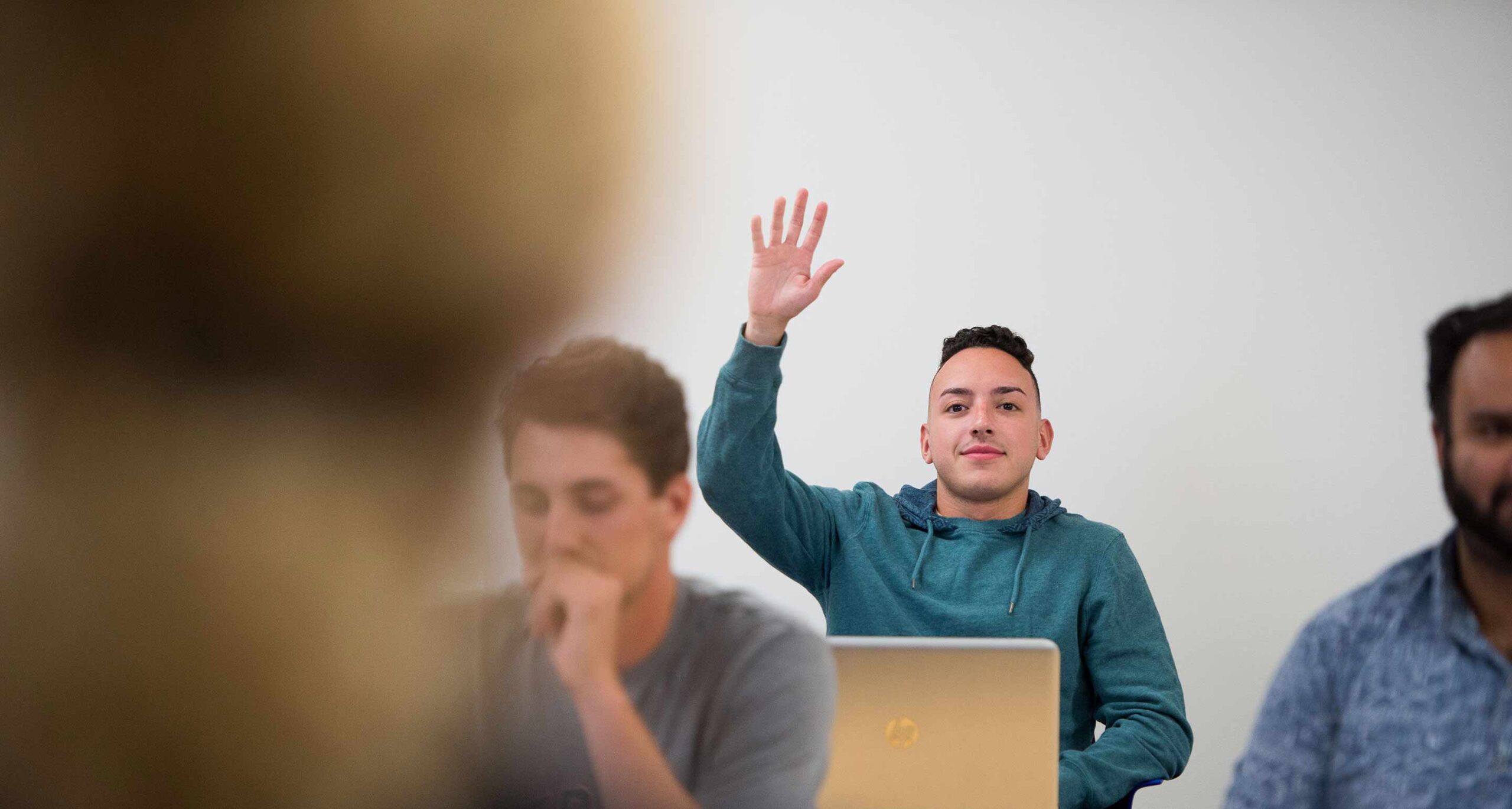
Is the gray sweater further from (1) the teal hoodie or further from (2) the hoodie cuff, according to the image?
(1) the teal hoodie

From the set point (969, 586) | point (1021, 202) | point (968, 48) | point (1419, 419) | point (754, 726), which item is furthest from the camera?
point (1021, 202)

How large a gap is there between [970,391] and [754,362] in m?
0.67

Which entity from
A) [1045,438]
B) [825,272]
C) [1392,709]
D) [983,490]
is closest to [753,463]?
[825,272]

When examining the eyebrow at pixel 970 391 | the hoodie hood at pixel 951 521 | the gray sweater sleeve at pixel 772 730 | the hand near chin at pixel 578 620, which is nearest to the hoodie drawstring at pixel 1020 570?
Answer: the hoodie hood at pixel 951 521

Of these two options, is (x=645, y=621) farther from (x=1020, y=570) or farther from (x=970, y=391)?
(x=970, y=391)

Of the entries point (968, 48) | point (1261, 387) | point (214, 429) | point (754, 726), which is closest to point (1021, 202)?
point (968, 48)

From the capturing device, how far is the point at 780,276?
32.1 inches

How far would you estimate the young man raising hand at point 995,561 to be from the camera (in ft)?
3.64

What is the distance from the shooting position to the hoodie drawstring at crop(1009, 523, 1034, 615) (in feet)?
4.18

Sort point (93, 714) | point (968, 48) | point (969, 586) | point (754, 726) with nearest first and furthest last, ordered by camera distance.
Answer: point (93, 714), point (754, 726), point (969, 586), point (968, 48)

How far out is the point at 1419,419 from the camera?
0.81 metres

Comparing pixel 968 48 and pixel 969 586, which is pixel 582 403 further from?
pixel 968 48

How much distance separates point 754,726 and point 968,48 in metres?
1.33

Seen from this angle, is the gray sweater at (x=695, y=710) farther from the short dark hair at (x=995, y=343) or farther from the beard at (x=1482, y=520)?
the short dark hair at (x=995, y=343)
